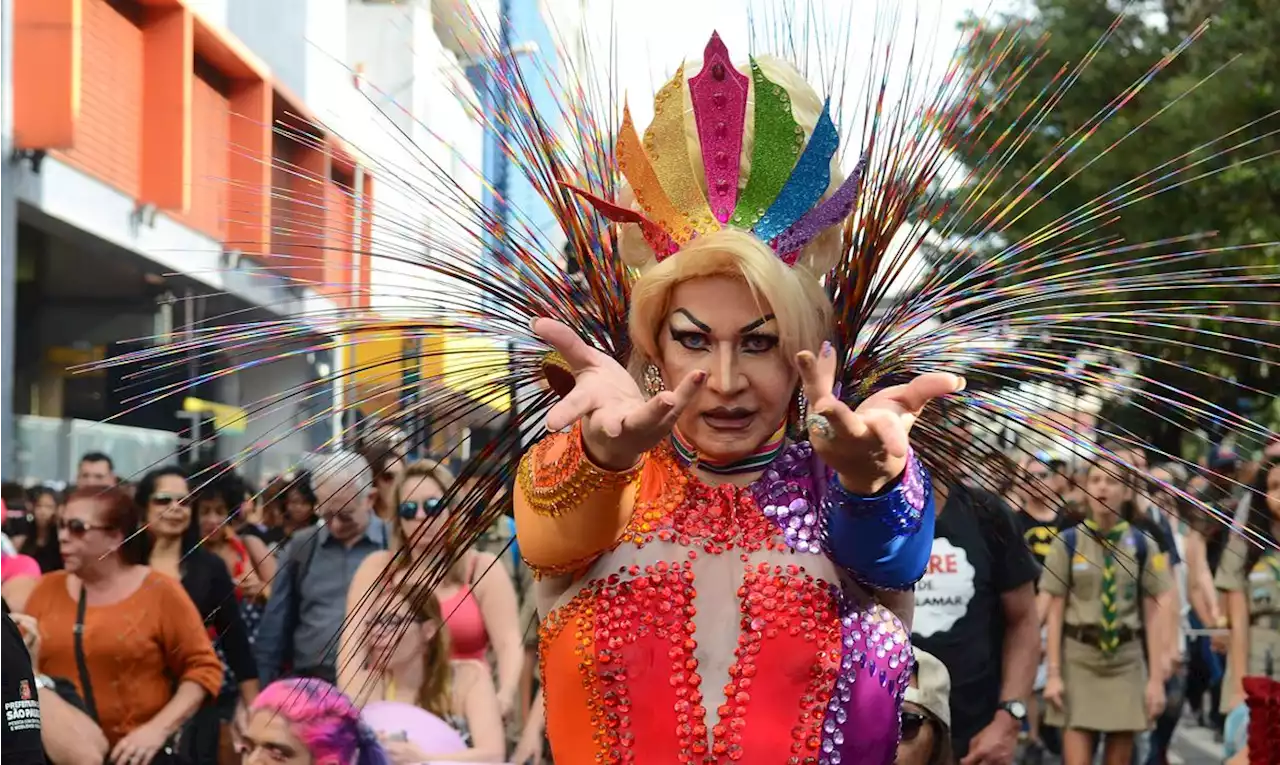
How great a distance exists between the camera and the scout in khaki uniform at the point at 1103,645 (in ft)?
23.8

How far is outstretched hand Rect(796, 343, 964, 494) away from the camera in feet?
7.74

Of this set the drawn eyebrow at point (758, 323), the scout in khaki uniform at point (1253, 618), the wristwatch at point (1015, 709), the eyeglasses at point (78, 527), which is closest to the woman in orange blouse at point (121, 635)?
the eyeglasses at point (78, 527)

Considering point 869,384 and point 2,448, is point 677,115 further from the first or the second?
point 2,448

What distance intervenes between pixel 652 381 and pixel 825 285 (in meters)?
0.35

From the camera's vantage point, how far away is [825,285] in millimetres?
2895

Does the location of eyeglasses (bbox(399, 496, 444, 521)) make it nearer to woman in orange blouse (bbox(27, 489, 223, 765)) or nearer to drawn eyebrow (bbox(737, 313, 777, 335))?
woman in orange blouse (bbox(27, 489, 223, 765))

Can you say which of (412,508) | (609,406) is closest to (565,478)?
(609,406)

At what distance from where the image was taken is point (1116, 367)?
291 centimetres

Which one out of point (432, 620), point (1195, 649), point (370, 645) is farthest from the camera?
point (1195, 649)

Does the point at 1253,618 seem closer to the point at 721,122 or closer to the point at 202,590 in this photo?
the point at 202,590

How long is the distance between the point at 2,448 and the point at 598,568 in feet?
32.3

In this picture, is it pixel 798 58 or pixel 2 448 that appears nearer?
pixel 798 58

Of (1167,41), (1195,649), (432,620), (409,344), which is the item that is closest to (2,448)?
(432,620)

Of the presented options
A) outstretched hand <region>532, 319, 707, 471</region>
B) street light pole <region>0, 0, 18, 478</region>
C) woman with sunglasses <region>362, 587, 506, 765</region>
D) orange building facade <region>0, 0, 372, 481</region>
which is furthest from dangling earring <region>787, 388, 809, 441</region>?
street light pole <region>0, 0, 18, 478</region>
